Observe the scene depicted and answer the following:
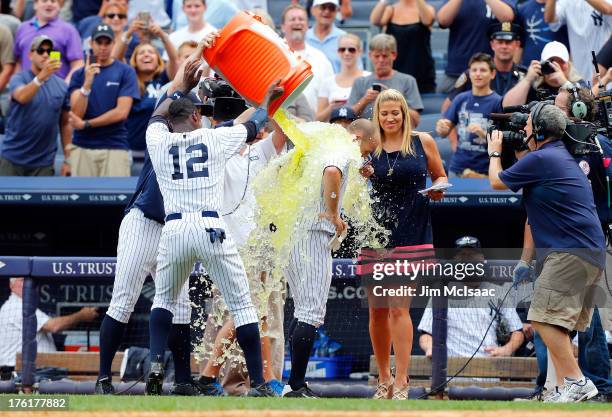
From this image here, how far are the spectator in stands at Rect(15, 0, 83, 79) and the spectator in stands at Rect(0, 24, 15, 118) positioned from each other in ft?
0.36

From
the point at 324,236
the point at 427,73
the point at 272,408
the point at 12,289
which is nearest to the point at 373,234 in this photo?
the point at 324,236

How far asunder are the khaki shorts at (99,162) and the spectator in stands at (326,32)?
2.18m

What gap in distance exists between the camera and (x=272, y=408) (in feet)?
18.6

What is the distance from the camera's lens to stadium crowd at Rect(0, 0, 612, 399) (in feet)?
31.9

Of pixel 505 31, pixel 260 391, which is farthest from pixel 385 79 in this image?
pixel 260 391

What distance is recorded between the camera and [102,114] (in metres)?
10.5

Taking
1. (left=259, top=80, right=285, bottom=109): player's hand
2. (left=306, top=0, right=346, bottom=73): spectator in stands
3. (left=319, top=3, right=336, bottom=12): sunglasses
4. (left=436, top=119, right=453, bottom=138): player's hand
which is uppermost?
(left=319, top=3, right=336, bottom=12): sunglasses

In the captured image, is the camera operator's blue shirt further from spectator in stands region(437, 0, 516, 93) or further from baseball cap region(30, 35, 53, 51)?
baseball cap region(30, 35, 53, 51)

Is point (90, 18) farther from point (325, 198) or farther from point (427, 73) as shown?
point (325, 198)

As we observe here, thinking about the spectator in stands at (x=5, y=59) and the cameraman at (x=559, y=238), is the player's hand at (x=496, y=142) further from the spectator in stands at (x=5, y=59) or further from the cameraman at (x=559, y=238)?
the spectator in stands at (x=5, y=59)

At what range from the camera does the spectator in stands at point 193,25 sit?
11258 mm

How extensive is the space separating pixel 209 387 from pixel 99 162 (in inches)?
136

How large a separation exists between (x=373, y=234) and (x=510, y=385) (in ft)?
5.41

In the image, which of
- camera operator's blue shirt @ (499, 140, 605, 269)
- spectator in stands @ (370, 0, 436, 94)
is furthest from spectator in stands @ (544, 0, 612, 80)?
camera operator's blue shirt @ (499, 140, 605, 269)
